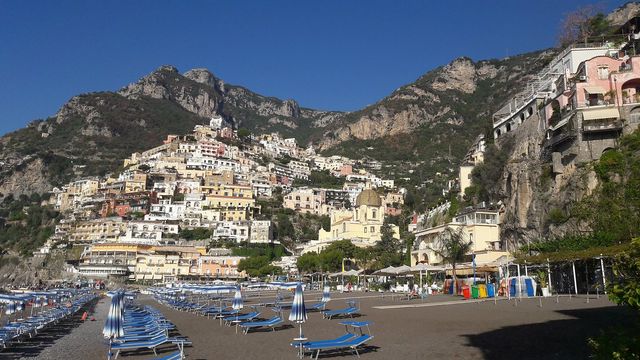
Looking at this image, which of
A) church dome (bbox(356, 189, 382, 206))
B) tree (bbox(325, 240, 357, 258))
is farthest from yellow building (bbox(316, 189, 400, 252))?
tree (bbox(325, 240, 357, 258))

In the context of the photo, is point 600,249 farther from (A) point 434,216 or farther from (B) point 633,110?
(A) point 434,216

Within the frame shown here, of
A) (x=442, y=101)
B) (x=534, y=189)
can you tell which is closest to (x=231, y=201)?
(x=534, y=189)

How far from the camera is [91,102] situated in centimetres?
18475

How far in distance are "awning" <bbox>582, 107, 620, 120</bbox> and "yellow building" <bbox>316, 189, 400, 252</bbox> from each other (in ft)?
118

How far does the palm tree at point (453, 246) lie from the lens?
36.7 m

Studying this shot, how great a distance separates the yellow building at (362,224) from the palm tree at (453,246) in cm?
2273

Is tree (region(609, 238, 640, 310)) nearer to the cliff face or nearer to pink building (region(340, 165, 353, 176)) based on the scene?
pink building (region(340, 165, 353, 176))

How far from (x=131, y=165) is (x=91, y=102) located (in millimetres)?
63768

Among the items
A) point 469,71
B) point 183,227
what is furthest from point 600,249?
point 469,71

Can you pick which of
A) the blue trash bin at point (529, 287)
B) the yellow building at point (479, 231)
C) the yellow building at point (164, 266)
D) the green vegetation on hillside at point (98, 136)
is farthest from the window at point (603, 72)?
the green vegetation on hillside at point (98, 136)

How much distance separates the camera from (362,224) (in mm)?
71188

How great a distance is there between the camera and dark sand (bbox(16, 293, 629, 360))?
466 inches

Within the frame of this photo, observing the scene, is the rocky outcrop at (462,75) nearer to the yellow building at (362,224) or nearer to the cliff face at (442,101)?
the cliff face at (442,101)

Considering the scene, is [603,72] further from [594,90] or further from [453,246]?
[453,246]
